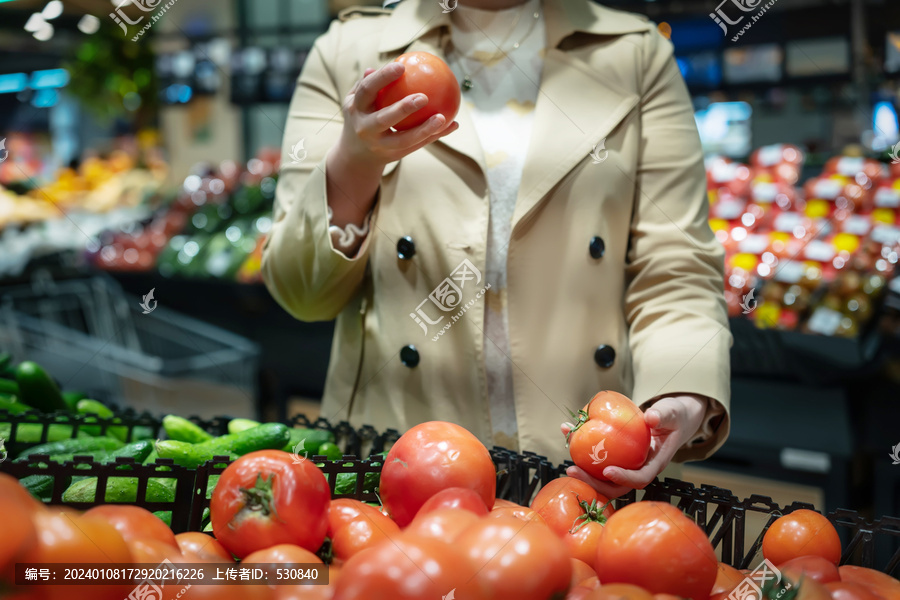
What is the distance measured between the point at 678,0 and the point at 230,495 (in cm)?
383

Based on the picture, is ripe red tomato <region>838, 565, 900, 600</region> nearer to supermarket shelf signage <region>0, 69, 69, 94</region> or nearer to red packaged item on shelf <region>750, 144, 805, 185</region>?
red packaged item on shelf <region>750, 144, 805, 185</region>

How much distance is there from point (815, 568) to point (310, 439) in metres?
0.83

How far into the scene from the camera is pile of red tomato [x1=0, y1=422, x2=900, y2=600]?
2.18 feet

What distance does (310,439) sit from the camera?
1366 mm

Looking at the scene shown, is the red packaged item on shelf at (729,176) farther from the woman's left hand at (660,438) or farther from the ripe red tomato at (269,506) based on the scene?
the ripe red tomato at (269,506)

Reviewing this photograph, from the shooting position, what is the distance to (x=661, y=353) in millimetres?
1417

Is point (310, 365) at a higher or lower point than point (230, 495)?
lower

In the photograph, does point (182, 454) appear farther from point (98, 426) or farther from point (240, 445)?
point (98, 426)

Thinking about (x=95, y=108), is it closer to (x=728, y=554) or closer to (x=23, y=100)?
(x=23, y=100)

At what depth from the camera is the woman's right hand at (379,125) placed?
47.1 inches

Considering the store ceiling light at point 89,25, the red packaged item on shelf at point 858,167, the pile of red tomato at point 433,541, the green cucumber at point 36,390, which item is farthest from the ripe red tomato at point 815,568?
the store ceiling light at point 89,25

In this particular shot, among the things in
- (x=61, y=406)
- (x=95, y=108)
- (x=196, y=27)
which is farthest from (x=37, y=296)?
(x=196, y=27)

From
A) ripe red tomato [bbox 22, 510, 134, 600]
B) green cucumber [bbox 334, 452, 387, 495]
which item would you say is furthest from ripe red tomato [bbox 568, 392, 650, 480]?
ripe red tomato [bbox 22, 510, 134, 600]

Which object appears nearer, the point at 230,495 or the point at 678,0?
the point at 230,495
